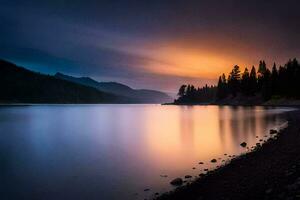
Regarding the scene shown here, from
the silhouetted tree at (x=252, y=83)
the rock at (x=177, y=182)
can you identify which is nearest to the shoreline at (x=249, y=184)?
the rock at (x=177, y=182)

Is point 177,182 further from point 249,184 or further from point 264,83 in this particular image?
point 264,83

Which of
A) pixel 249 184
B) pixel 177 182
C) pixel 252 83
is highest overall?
pixel 252 83

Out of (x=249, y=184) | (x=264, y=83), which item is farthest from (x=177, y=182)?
(x=264, y=83)

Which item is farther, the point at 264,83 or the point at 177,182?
the point at 264,83

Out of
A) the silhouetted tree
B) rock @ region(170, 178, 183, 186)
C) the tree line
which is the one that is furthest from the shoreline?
the silhouetted tree

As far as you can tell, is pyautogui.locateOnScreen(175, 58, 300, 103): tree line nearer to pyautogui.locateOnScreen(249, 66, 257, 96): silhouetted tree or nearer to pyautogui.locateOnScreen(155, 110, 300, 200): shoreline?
pyautogui.locateOnScreen(249, 66, 257, 96): silhouetted tree

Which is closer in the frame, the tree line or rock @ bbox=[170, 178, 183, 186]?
rock @ bbox=[170, 178, 183, 186]

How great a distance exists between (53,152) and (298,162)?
24369mm

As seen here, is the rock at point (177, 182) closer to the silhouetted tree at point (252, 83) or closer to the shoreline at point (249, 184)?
the shoreline at point (249, 184)

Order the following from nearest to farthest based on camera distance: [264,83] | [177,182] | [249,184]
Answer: [249,184], [177,182], [264,83]

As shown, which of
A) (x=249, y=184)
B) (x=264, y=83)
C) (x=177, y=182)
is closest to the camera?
(x=249, y=184)

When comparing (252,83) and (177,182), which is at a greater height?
(252,83)

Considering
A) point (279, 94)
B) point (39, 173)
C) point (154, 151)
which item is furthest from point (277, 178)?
point (279, 94)

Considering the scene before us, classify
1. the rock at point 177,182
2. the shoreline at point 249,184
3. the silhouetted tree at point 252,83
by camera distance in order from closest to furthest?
1. the shoreline at point 249,184
2. the rock at point 177,182
3. the silhouetted tree at point 252,83
